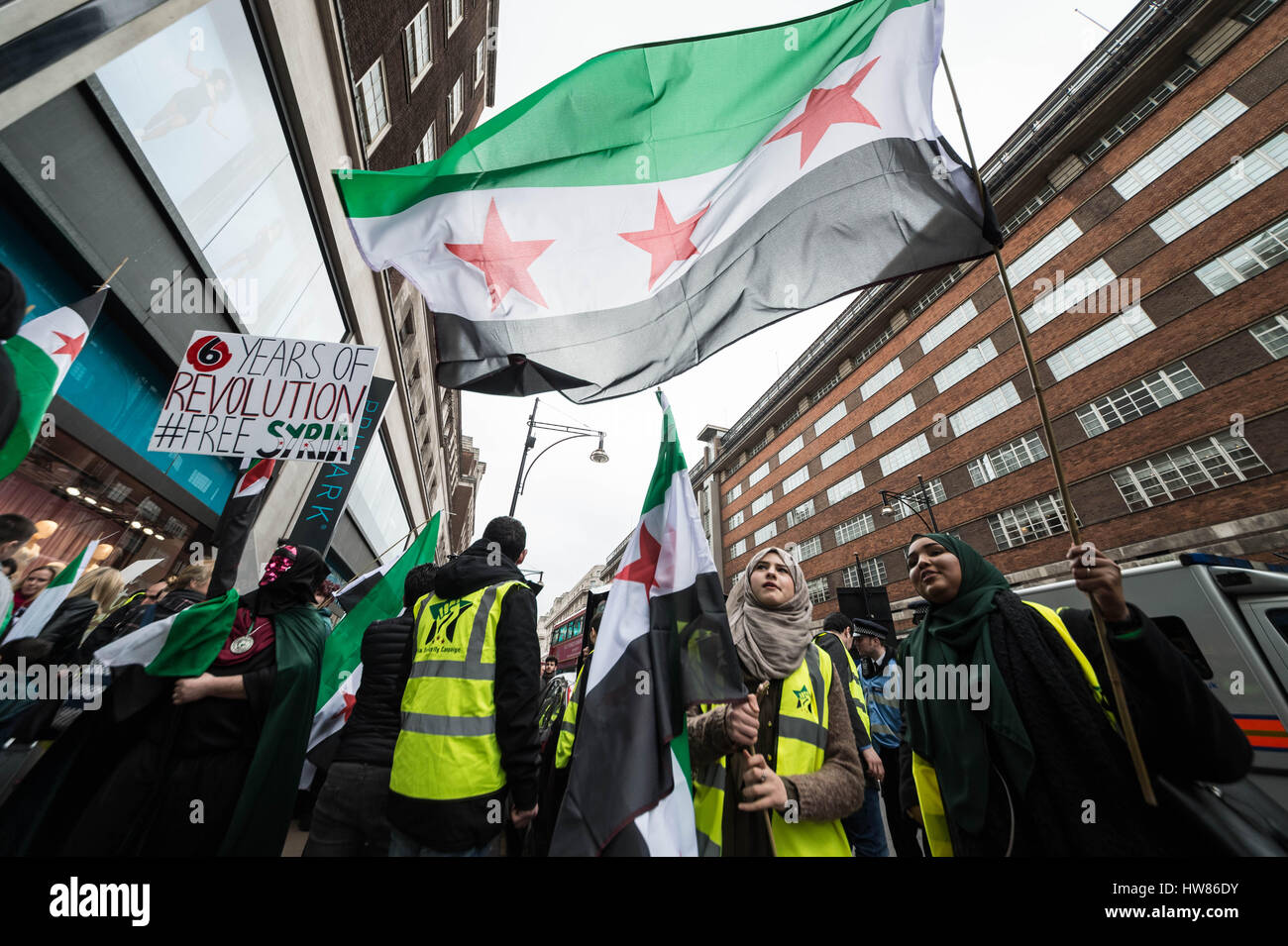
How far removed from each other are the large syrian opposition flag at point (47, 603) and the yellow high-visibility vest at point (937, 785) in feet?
17.7

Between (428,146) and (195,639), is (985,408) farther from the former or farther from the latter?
(195,639)

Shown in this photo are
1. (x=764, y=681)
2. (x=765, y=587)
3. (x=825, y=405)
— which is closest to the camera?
(x=764, y=681)

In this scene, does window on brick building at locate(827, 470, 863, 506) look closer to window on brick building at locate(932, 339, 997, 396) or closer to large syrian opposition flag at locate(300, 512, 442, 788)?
window on brick building at locate(932, 339, 997, 396)

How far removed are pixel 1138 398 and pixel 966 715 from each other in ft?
79.6

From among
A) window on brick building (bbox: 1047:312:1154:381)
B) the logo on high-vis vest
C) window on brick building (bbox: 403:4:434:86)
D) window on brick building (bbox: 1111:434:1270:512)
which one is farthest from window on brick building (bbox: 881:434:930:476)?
the logo on high-vis vest

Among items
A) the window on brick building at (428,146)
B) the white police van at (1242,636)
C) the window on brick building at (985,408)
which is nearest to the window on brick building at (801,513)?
the window on brick building at (985,408)

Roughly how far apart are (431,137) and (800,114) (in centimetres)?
1345

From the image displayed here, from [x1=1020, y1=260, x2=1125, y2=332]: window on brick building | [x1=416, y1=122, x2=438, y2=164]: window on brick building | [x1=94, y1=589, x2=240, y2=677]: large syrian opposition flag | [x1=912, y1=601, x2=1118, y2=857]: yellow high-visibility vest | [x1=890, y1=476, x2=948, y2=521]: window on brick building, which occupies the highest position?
[x1=1020, y1=260, x2=1125, y2=332]: window on brick building

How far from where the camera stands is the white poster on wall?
13.2 feet

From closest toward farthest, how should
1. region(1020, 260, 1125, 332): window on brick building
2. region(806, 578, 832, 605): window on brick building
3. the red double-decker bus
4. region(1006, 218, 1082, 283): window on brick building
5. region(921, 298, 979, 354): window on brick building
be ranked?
region(1020, 260, 1125, 332): window on brick building
the red double-decker bus
region(1006, 218, 1082, 283): window on brick building
region(921, 298, 979, 354): window on brick building
region(806, 578, 832, 605): window on brick building

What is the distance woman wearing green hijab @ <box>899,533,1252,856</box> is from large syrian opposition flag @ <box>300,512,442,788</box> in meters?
3.31
